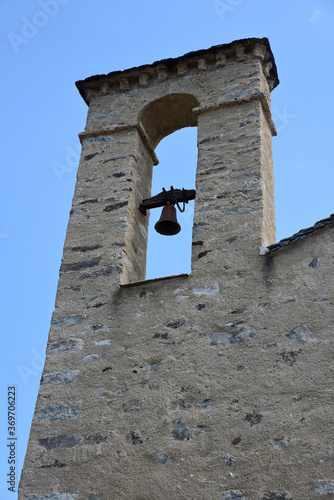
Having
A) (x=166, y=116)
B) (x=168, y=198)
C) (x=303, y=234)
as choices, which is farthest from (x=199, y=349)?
(x=166, y=116)

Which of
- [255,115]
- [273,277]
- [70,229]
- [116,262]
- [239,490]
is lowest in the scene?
[239,490]

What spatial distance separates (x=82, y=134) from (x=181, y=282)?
2.10m

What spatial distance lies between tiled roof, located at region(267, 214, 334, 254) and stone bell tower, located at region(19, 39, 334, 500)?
0.01 metres

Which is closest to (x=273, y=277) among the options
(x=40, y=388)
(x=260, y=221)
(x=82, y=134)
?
(x=260, y=221)

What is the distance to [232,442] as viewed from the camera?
409 centimetres

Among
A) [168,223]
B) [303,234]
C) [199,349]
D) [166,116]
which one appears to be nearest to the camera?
[199,349]

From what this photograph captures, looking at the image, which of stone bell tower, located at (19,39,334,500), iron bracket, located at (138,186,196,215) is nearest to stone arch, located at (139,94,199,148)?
stone bell tower, located at (19,39,334,500)

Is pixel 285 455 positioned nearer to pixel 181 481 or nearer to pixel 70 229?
pixel 181 481

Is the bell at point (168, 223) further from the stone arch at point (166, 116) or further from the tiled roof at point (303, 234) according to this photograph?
the tiled roof at point (303, 234)

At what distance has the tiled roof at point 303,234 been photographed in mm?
4668

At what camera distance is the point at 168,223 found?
5.79 metres

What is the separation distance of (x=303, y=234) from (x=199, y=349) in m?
1.02

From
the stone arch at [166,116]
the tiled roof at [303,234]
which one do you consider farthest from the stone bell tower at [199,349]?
the stone arch at [166,116]

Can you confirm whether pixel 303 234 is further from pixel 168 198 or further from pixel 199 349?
pixel 168 198
